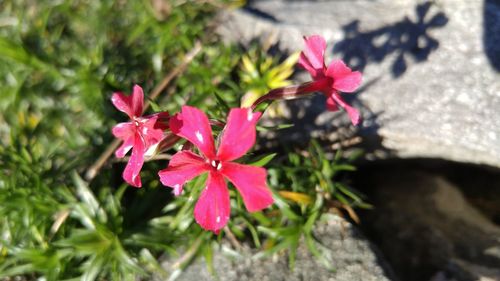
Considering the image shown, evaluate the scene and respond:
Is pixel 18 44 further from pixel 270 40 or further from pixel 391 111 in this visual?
pixel 391 111

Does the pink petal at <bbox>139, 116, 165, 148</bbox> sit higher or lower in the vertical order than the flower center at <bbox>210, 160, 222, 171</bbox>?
higher

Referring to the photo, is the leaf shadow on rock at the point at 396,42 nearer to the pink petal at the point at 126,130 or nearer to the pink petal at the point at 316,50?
the pink petal at the point at 316,50

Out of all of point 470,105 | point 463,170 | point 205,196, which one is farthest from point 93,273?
point 463,170

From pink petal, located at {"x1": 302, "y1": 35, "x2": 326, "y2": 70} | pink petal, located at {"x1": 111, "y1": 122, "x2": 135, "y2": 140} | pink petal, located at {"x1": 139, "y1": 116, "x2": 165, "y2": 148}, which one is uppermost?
pink petal, located at {"x1": 302, "y1": 35, "x2": 326, "y2": 70}

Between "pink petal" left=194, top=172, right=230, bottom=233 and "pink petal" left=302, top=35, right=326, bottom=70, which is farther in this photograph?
"pink petal" left=302, top=35, right=326, bottom=70

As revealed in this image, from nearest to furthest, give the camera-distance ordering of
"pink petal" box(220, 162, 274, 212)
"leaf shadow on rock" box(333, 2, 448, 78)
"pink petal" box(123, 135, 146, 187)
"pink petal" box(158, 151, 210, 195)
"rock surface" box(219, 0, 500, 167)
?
"pink petal" box(220, 162, 274, 212) → "pink petal" box(158, 151, 210, 195) → "pink petal" box(123, 135, 146, 187) → "rock surface" box(219, 0, 500, 167) → "leaf shadow on rock" box(333, 2, 448, 78)

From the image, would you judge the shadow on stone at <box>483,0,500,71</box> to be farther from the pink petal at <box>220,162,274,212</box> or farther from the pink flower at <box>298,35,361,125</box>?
the pink petal at <box>220,162,274,212</box>

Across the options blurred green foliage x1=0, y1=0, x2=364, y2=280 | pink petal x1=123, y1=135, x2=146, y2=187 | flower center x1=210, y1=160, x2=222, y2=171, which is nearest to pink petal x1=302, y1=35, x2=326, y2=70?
blurred green foliage x1=0, y1=0, x2=364, y2=280
